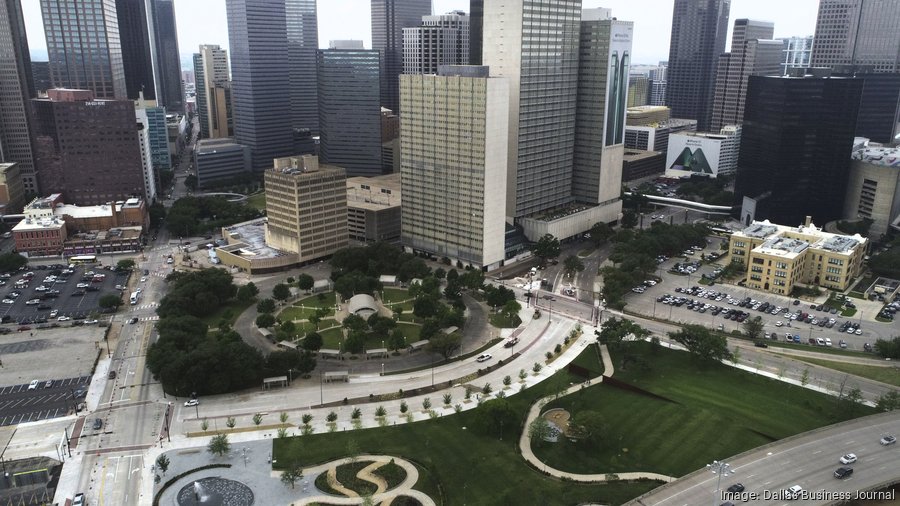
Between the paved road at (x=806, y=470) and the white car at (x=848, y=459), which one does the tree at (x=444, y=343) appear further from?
the white car at (x=848, y=459)

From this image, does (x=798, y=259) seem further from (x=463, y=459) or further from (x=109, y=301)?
(x=109, y=301)

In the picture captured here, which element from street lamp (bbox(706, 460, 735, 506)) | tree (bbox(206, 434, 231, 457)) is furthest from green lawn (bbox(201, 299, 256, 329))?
street lamp (bbox(706, 460, 735, 506))

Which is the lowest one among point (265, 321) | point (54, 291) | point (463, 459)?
point (463, 459)

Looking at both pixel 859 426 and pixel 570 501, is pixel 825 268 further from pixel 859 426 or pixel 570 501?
pixel 570 501

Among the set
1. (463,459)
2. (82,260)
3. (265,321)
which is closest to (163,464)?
(463,459)

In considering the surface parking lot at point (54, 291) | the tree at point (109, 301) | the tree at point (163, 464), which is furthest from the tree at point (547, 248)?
the tree at point (163, 464)

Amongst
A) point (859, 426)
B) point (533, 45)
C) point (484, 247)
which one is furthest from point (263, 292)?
point (859, 426)

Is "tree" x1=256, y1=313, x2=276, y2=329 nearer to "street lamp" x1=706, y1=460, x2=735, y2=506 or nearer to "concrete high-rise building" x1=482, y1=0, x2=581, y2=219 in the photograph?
"concrete high-rise building" x1=482, y1=0, x2=581, y2=219
